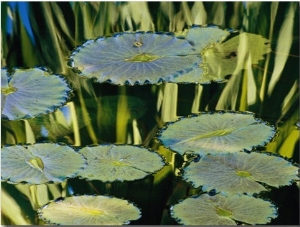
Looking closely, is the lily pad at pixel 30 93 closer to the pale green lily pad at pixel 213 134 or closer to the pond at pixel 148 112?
the pond at pixel 148 112

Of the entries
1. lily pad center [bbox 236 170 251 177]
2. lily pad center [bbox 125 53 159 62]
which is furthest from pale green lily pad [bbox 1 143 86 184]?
lily pad center [bbox 236 170 251 177]

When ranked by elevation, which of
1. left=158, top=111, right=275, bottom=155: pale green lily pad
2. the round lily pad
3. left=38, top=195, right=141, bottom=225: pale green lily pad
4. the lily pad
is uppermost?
the round lily pad

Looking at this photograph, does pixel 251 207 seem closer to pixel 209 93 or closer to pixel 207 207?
pixel 207 207

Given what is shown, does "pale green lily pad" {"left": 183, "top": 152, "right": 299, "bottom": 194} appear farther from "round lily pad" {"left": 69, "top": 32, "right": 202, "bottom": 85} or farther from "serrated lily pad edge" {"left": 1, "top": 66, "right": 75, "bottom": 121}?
"serrated lily pad edge" {"left": 1, "top": 66, "right": 75, "bottom": 121}

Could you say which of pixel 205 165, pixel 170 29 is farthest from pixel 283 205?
pixel 170 29

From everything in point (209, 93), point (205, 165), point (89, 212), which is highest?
point (209, 93)

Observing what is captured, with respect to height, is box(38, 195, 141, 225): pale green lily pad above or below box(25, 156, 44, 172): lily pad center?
below

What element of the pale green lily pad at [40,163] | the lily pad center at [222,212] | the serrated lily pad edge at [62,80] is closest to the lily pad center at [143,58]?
the serrated lily pad edge at [62,80]
